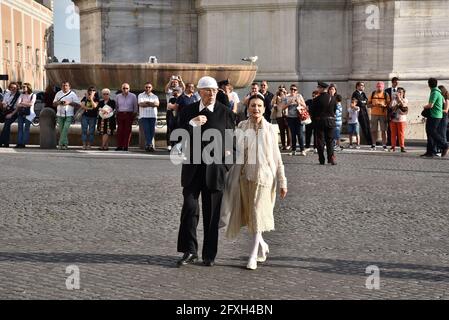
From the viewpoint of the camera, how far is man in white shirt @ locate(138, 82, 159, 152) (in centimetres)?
1927

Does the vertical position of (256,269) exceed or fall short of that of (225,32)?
it falls short

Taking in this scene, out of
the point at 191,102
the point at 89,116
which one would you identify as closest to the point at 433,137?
the point at 191,102

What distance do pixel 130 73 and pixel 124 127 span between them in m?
1.10

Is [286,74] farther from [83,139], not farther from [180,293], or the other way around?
[180,293]

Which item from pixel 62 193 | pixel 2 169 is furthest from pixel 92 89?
pixel 62 193

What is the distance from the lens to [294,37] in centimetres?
2461

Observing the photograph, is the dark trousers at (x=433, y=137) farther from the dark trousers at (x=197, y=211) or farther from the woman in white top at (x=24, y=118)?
the dark trousers at (x=197, y=211)

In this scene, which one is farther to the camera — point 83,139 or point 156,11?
point 156,11

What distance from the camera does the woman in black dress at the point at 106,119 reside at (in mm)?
19781

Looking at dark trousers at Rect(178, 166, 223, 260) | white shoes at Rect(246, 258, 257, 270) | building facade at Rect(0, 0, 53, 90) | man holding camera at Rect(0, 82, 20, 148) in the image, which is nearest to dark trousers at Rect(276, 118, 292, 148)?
man holding camera at Rect(0, 82, 20, 148)

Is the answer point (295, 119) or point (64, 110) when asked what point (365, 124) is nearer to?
point (295, 119)
